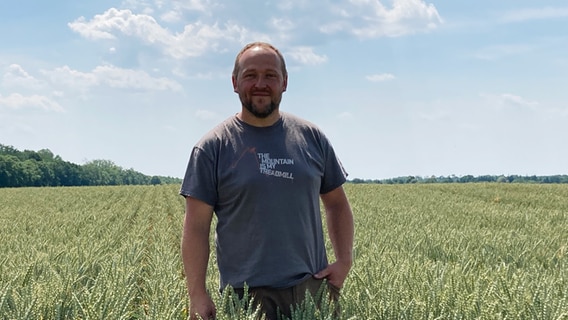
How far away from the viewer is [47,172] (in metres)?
92.6

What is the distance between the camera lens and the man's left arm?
2883 millimetres

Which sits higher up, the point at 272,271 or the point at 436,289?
the point at 272,271

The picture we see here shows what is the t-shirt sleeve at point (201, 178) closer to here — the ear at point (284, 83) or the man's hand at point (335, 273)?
the ear at point (284, 83)

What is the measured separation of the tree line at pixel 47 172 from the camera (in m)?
77.8

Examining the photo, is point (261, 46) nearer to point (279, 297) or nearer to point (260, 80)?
point (260, 80)

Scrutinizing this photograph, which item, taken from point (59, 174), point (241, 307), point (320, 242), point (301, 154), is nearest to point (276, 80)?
point (301, 154)

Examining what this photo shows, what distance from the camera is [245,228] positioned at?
8.53ft

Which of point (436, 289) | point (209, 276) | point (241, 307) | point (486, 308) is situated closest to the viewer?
point (241, 307)

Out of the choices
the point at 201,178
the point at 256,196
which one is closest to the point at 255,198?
the point at 256,196

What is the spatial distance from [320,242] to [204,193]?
695 millimetres

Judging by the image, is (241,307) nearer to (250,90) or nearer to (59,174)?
(250,90)

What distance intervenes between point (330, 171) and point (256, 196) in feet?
1.75

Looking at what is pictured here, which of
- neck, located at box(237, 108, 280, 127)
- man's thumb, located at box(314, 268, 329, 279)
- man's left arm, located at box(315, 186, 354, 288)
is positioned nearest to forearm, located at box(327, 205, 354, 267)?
man's left arm, located at box(315, 186, 354, 288)

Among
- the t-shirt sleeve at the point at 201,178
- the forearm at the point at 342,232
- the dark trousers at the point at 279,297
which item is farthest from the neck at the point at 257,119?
the dark trousers at the point at 279,297
